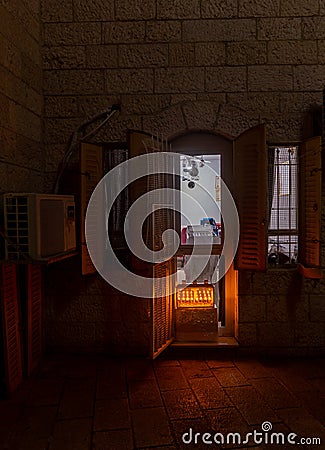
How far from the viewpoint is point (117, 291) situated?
154 inches

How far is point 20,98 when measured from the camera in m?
3.41

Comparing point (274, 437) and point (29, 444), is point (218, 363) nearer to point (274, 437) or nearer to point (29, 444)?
point (274, 437)

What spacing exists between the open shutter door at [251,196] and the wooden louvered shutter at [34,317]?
179 cm

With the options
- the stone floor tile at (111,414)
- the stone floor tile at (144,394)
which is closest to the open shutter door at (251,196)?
the stone floor tile at (144,394)

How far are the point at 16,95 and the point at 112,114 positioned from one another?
86 centimetres

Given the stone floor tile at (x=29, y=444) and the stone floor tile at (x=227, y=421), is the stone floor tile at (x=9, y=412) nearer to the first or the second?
the stone floor tile at (x=29, y=444)

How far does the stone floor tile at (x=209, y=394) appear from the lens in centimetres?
290

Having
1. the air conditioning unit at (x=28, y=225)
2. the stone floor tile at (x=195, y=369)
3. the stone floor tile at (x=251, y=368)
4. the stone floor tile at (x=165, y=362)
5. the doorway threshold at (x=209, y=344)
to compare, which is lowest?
the stone floor tile at (x=251, y=368)

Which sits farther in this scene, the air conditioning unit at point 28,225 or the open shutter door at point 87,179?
the open shutter door at point 87,179

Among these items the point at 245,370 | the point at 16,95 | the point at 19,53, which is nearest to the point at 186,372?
the point at 245,370

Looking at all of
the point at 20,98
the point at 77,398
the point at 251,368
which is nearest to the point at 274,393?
the point at 251,368

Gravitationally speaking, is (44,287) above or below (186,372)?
above

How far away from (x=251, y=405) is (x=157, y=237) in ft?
4.67

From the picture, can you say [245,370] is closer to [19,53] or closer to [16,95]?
[16,95]
